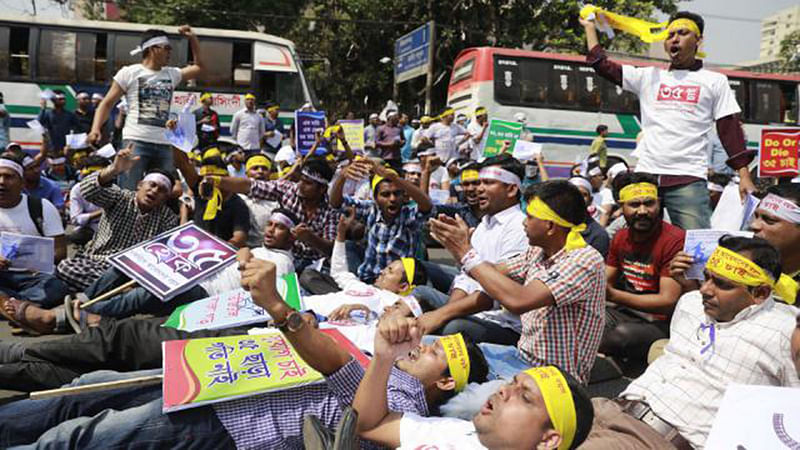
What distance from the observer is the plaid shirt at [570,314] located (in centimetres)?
276

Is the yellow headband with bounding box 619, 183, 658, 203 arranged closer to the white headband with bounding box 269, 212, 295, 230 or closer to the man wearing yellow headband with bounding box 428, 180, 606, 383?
the man wearing yellow headband with bounding box 428, 180, 606, 383

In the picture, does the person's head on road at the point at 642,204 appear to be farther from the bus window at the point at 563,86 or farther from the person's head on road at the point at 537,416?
the bus window at the point at 563,86

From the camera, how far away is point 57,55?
12.8m

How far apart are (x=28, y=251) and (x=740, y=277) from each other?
452 cm

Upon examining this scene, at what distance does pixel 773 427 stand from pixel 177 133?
469 centimetres

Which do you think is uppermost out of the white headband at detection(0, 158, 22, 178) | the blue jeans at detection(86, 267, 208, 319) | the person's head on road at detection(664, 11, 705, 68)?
the person's head on road at detection(664, 11, 705, 68)

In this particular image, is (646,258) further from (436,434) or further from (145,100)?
(145,100)

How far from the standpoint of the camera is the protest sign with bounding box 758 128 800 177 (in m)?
5.07

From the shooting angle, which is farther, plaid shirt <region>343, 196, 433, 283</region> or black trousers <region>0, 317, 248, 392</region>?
plaid shirt <region>343, 196, 433, 283</region>

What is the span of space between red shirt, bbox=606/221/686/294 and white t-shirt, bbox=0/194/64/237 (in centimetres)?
430

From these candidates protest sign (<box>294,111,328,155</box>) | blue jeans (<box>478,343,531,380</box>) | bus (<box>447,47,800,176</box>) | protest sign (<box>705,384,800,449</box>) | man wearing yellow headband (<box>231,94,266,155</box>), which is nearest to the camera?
protest sign (<box>705,384,800,449</box>)

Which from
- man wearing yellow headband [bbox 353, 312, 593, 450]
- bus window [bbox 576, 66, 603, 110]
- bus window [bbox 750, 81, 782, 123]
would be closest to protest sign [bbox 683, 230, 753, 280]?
man wearing yellow headband [bbox 353, 312, 593, 450]

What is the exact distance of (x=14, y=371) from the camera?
293 centimetres

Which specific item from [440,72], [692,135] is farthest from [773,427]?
[440,72]
